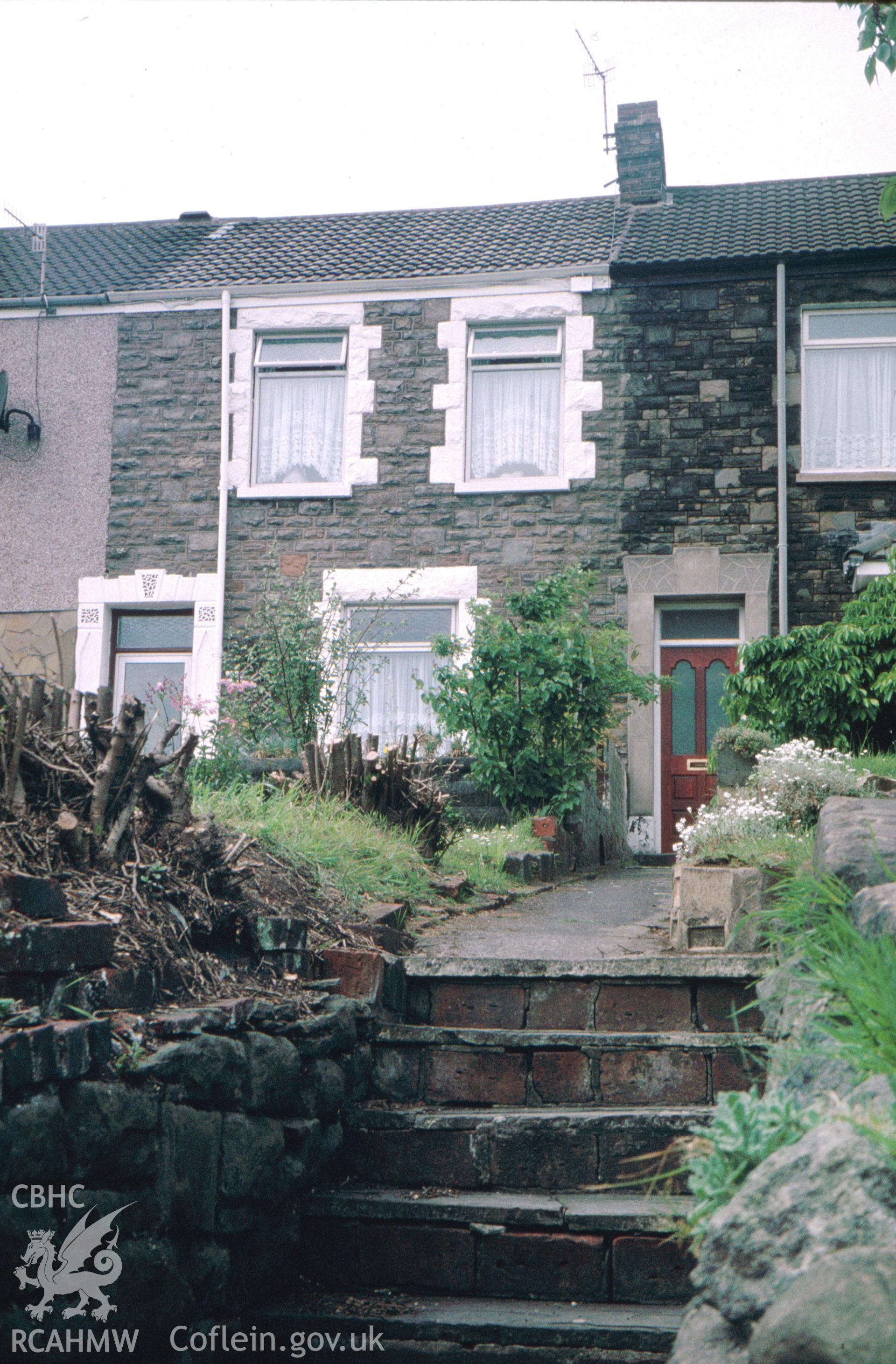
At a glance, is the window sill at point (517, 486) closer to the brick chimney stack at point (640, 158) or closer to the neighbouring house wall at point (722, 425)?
the neighbouring house wall at point (722, 425)

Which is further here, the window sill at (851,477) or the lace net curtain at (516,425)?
the lace net curtain at (516,425)

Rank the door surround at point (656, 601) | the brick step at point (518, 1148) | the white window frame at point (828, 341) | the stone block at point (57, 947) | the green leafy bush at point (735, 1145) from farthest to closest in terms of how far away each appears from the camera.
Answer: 1. the white window frame at point (828, 341)
2. the door surround at point (656, 601)
3. the brick step at point (518, 1148)
4. the stone block at point (57, 947)
5. the green leafy bush at point (735, 1145)

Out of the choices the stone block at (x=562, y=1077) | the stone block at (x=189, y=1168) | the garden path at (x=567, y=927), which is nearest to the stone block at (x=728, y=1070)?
the stone block at (x=562, y=1077)

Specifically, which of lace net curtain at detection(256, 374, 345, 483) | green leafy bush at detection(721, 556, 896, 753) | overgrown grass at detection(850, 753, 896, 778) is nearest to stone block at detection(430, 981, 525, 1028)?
overgrown grass at detection(850, 753, 896, 778)

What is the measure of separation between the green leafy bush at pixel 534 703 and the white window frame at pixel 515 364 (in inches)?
129

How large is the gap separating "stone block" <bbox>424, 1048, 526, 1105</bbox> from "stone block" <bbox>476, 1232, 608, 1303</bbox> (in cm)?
66

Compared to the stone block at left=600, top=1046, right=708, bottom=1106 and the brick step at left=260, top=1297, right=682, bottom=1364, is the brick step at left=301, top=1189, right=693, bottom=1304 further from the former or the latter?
the stone block at left=600, top=1046, right=708, bottom=1106

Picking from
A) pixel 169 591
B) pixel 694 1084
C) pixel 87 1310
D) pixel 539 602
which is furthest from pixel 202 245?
pixel 87 1310

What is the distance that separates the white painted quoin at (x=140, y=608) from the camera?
12.3m

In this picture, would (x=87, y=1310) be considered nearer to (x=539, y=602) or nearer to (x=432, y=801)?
(x=432, y=801)

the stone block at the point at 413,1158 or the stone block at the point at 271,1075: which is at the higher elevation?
the stone block at the point at 271,1075

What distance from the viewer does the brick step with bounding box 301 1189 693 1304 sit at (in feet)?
11.8

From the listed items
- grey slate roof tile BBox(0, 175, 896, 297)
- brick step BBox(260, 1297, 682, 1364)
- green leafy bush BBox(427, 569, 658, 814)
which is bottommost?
brick step BBox(260, 1297, 682, 1364)

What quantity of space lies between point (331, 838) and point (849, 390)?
8291mm
